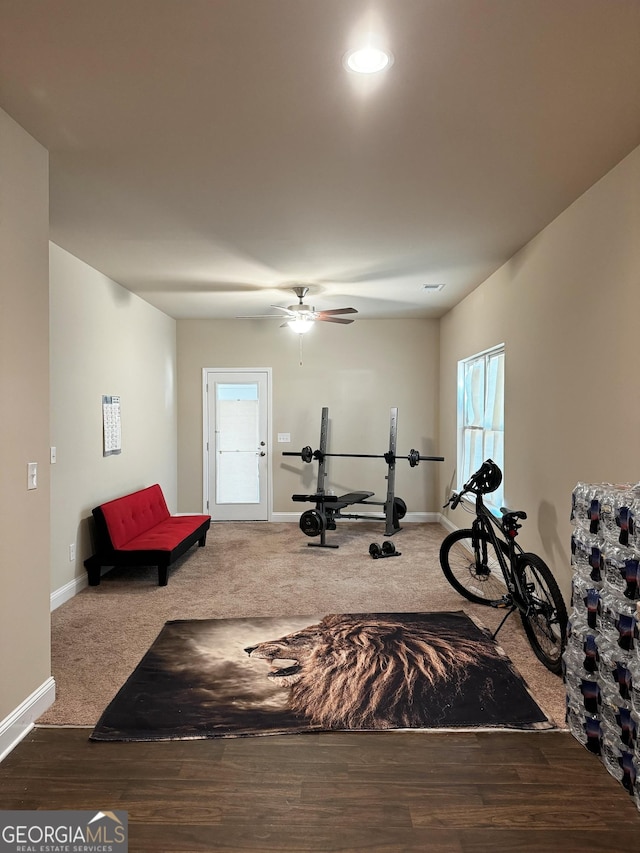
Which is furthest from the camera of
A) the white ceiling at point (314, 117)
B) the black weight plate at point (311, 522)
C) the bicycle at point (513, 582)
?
the black weight plate at point (311, 522)

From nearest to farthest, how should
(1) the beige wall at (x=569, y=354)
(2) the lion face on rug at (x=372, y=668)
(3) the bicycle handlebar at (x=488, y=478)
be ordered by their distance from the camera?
(2) the lion face on rug at (x=372, y=668), (1) the beige wall at (x=569, y=354), (3) the bicycle handlebar at (x=488, y=478)

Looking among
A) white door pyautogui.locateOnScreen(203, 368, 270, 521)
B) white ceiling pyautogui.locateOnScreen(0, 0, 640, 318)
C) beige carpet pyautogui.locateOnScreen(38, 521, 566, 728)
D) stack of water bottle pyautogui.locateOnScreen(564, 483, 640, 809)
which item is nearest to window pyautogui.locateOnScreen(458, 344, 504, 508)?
beige carpet pyautogui.locateOnScreen(38, 521, 566, 728)

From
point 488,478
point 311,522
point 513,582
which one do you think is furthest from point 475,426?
point 513,582

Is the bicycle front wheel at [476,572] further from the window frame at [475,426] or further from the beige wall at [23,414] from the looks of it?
the beige wall at [23,414]

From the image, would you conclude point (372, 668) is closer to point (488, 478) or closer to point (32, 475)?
point (488, 478)

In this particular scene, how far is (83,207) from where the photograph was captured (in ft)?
11.0

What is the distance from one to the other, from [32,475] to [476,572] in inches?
129

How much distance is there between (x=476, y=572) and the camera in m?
4.36

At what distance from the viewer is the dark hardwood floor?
1805 mm

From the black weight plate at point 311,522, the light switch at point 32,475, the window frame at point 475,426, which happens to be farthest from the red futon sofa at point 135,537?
the window frame at point 475,426

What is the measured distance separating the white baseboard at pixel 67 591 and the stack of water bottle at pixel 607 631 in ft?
11.2

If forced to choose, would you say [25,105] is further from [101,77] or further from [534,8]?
[534,8]

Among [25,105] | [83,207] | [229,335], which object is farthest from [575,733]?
[229,335]

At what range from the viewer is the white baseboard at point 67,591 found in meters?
4.09
